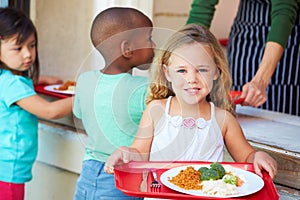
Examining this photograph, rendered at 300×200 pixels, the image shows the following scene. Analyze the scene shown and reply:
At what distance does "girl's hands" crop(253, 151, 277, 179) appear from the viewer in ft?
4.92

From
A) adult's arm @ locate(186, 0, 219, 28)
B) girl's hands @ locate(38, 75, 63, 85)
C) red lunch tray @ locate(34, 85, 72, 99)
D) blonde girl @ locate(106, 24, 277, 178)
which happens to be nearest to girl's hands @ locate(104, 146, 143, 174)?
blonde girl @ locate(106, 24, 277, 178)

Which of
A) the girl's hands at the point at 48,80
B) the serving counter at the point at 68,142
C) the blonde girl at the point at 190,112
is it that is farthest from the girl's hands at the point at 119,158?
the girl's hands at the point at 48,80

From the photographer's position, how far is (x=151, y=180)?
1487 millimetres

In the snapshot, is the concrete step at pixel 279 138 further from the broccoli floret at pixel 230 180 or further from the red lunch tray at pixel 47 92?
the red lunch tray at pixel 47 92

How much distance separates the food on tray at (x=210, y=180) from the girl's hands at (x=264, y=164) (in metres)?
0.06

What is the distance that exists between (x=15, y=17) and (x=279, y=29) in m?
0.89

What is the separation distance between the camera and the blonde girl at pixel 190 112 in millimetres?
1471

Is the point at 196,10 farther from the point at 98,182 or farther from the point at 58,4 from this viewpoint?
the point at 98,182

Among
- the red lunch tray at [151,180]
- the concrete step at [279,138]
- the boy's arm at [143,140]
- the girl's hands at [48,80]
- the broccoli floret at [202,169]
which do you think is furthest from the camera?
the girl's hands at [48,80]

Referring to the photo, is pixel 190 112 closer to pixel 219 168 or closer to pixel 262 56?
pixel 219 168

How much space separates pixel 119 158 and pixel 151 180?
10 cm

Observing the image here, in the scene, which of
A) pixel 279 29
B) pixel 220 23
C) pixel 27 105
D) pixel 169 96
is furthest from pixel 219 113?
pixel 220 23

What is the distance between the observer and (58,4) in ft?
8.96

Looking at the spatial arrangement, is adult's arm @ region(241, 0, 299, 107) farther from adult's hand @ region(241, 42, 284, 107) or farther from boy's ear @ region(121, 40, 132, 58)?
boy's ear @ region(121, 40, 132, 58)
